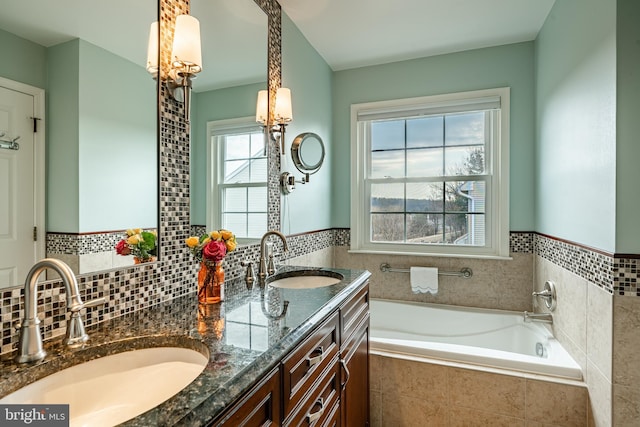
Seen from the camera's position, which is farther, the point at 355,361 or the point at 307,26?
the point at 307,26

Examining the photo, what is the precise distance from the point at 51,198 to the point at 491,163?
9.34 ft

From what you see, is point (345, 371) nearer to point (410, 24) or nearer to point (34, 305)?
point (34, 305)

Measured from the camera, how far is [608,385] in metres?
1.48

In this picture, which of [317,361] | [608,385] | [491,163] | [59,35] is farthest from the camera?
[491,163]

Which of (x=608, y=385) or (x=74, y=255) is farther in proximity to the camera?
(x=608, y=385)

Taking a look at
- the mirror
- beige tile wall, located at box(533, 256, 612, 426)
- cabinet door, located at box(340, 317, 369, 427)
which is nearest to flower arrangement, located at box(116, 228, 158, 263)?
cabinet door, located at box(340, 317, 369, 427)

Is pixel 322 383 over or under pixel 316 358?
under

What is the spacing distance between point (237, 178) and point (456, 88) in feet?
6.74

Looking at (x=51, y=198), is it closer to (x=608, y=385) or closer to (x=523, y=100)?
(x=608, y=385)

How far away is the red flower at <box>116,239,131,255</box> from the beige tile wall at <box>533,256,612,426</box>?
76.9 inches

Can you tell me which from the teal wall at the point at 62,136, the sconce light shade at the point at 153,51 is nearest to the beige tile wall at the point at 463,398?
the teal wall at the point at 62,136

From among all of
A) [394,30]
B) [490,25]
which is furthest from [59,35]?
[490,25]

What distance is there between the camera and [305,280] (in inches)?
72.8

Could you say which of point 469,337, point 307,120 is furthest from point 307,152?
point 469,337
